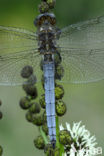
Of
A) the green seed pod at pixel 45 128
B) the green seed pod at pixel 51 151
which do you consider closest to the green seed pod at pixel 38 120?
the green seed pod at pixel 45 128

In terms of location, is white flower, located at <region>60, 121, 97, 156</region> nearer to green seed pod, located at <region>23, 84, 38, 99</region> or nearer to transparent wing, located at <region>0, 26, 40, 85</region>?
green seed pod, located at <region>23, 84, 38, 99</region>

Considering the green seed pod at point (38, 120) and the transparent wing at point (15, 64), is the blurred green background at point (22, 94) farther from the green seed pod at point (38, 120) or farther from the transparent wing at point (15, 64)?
the green seed pod at point (38, 120)

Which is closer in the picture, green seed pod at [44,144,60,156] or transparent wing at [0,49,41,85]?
green seed pod at [44,144,60,156]

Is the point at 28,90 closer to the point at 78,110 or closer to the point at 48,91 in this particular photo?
the point at 48,91

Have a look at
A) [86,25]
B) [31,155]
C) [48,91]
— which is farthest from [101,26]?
[31,155]

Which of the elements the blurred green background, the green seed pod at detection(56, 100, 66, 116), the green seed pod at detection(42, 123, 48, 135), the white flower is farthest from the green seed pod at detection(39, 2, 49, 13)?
the blurred green background

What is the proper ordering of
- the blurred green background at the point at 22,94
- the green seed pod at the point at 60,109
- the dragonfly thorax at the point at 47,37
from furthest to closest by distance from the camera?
the blurred green background at the point at 22,94
the dragonfly thorax at the point at 47,37
the green seed pod at the point at 60,109

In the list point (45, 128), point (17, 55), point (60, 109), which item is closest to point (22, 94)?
point (17, 55)
